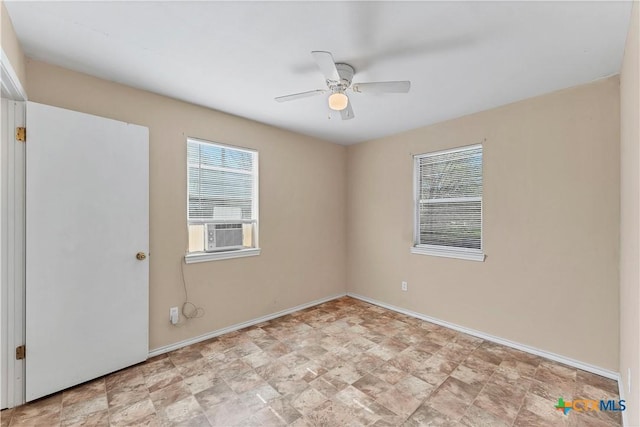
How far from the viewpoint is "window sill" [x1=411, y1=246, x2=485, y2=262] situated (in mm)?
2947

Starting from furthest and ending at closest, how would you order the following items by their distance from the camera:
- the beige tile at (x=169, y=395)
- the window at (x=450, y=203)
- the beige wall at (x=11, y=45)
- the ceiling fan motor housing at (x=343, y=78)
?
the window at (x=450, y=203) → the ceiling fan motor housing at (x=343, y=78) → the beige tile at (x=169, y=395) → the beige wall at (x=11, y=45)

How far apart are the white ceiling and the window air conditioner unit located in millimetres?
1336

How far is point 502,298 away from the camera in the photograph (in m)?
2.77

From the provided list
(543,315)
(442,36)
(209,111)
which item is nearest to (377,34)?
(442,36)

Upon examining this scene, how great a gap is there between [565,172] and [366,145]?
2.35m

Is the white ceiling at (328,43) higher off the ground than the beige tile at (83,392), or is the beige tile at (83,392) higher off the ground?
the white ceiling at (328,43)

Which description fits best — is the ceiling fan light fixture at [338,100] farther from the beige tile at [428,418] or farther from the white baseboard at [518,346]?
the white baseboard at [518,346]

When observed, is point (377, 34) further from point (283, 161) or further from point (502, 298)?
point (502, 298)

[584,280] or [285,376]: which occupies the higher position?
[584,280]

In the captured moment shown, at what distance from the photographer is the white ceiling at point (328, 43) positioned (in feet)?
4.94

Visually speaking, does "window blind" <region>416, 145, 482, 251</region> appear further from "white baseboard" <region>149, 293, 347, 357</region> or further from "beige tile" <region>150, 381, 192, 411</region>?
"beige tile" <region>150, 381, 192, 411</region>

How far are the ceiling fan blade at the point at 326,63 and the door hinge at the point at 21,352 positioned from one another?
2749 mm
